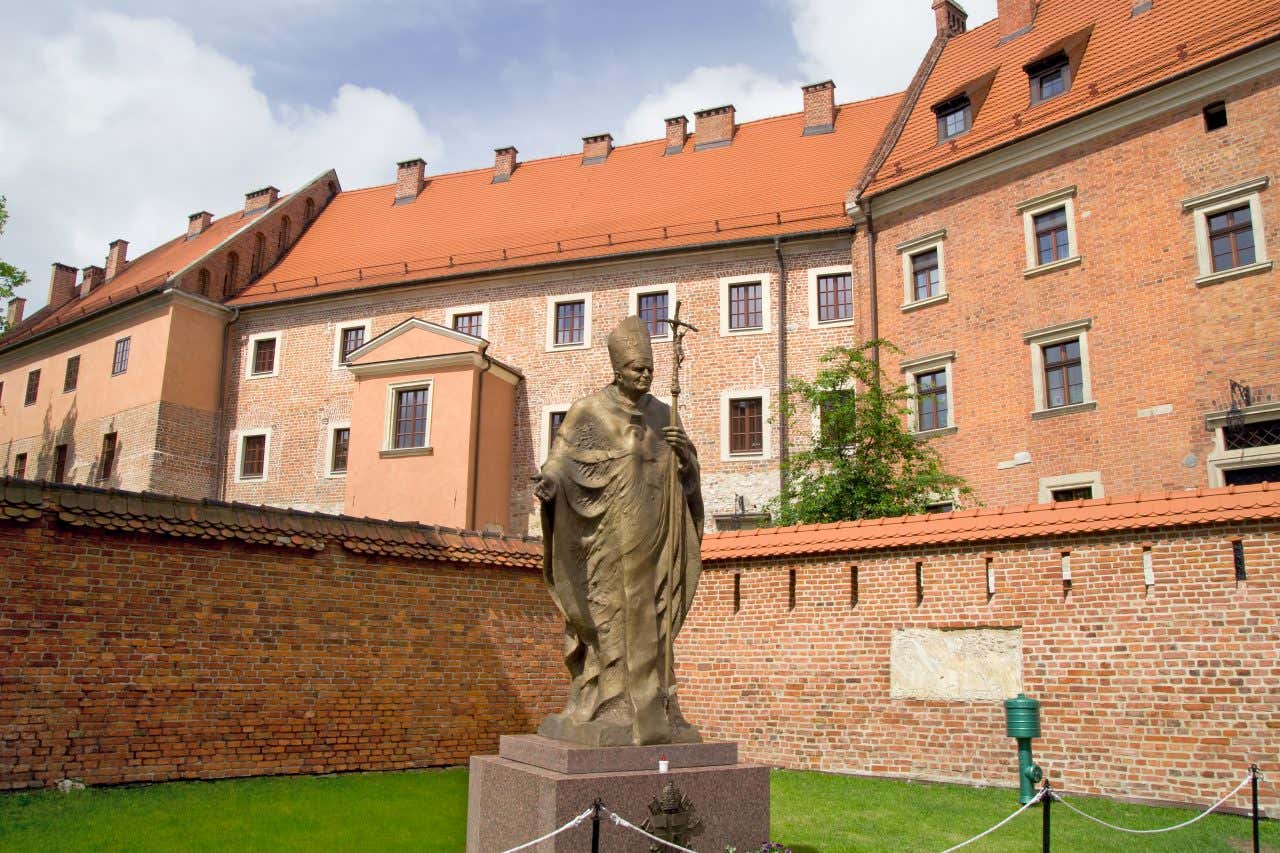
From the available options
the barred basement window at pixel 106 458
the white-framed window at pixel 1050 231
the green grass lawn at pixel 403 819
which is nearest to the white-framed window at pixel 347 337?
the barred basement window at pixel 106 458

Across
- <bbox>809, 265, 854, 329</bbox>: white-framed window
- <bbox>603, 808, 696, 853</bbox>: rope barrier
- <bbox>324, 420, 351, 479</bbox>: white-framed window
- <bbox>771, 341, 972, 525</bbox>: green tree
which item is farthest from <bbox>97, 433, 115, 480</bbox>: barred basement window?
<bbox>603, 808, 696, 853</bbox>: rope barrier

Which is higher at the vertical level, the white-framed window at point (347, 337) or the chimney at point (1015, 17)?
the chimney at point (1015, 17)

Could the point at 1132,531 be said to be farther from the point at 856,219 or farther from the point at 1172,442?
the point at 856,219

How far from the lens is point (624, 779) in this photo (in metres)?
4.95

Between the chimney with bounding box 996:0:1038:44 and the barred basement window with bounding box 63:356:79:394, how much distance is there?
26887 millimetres

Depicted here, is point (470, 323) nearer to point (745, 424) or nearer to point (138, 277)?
point (745, 424)

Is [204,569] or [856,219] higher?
[856,219]

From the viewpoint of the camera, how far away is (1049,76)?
2033 cm

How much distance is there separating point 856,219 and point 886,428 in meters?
6.21

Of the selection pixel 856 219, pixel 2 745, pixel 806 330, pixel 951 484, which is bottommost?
pixel 2 745

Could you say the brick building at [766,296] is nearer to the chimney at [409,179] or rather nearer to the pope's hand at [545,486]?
the chimney at [409,179]

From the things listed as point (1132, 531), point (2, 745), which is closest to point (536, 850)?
point (2, 745)

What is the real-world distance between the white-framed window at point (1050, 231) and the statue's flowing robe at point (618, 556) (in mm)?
15394

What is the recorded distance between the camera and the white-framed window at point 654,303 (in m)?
24.6
